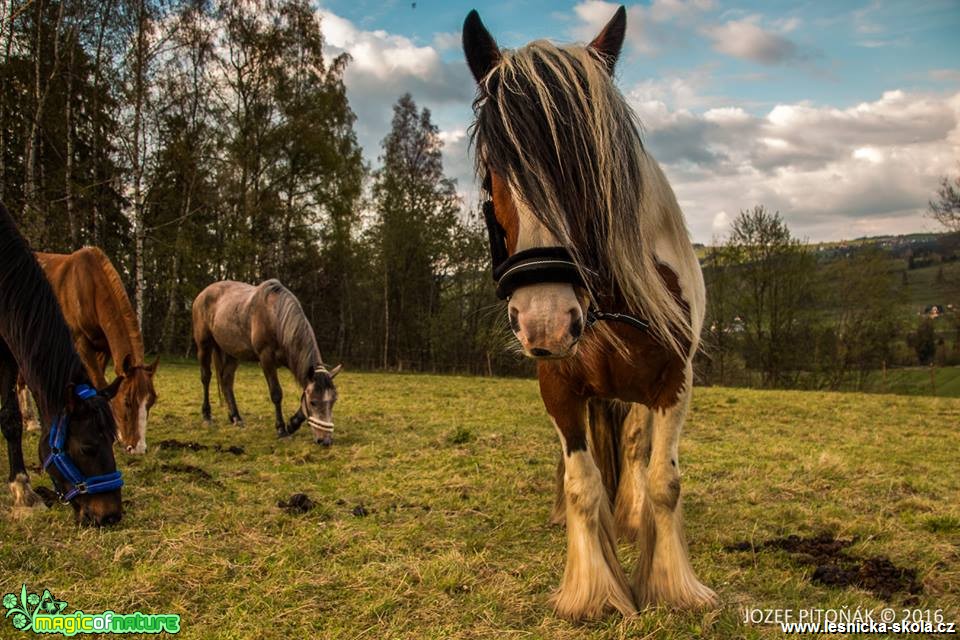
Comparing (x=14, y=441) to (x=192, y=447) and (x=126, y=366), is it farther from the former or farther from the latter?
(x=192, y=447)

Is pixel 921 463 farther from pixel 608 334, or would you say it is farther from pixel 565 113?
pixel 565 113

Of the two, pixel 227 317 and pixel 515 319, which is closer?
pixel 515 319

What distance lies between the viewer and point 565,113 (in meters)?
2.01

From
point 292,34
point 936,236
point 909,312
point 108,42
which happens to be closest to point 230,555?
point 108,42

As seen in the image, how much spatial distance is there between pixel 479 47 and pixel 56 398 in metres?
3.47

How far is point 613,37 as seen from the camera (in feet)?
8.08

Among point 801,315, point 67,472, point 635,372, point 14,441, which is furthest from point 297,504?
point 801,315

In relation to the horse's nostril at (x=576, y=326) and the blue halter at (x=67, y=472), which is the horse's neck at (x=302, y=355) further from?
the horse's nostril at (x=576, y=326)

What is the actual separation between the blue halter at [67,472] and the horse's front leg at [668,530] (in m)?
3.28

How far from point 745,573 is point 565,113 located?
8.23ft

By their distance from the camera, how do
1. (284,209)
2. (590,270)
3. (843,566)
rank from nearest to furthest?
(590,270), (843,566), (284,209)

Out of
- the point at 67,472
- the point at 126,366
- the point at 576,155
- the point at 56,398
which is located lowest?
the point at 67,472

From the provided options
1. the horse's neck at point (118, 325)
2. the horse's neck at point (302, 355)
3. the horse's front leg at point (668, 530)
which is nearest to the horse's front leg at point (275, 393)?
the horse's neck at point (302, 355)

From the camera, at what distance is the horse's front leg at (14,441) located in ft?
13.0
